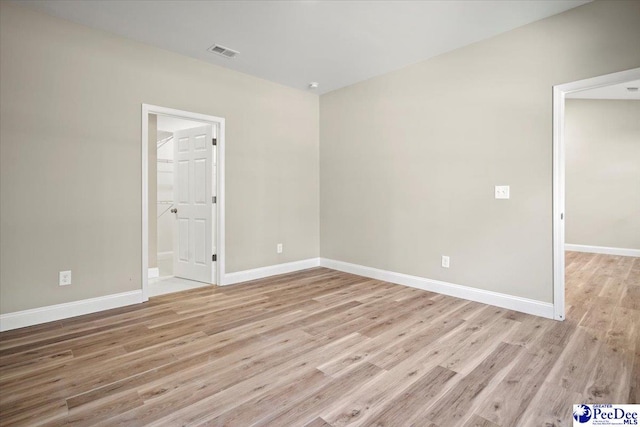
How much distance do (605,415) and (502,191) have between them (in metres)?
2.12

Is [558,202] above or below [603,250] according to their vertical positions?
above

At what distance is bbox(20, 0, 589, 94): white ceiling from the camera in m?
2.76

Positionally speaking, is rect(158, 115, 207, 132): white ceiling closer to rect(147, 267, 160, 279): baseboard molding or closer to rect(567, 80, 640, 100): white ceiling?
rect(147, 267, 160, 279): baseboard molding

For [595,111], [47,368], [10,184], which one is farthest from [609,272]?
[10,184]

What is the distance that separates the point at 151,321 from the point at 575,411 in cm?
320

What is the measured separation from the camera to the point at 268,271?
4.64 meters

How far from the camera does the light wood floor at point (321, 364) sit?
1.69 metres

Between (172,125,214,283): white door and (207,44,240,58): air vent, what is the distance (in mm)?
924

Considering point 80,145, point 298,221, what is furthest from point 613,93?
point 80,145

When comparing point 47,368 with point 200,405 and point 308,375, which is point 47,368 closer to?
point 200,405

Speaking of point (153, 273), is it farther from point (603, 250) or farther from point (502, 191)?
point (603, 250)

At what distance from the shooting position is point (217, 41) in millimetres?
3385

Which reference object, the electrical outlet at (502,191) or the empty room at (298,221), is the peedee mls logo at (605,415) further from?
the electrical outlet at (502,191)
